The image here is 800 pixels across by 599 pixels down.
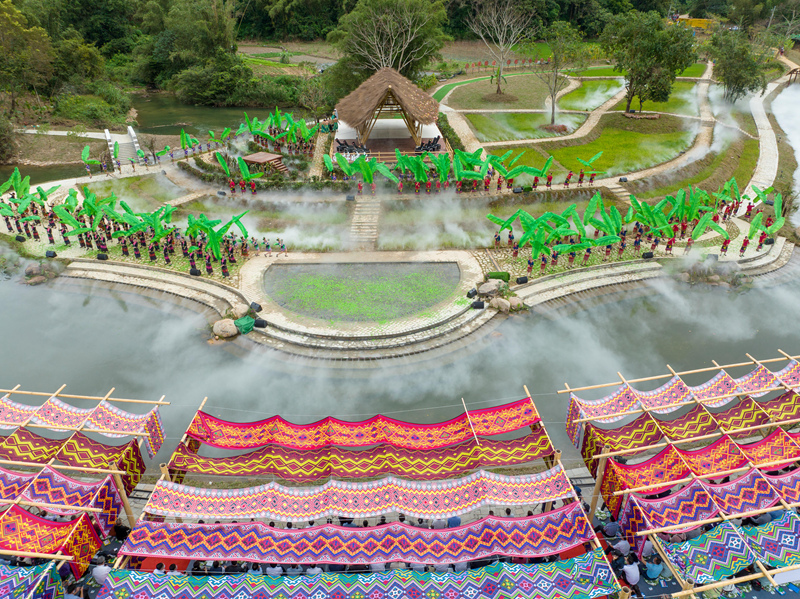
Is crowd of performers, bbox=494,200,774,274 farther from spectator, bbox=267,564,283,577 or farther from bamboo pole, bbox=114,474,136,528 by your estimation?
bamboo pole, bbox=114,474,136,528

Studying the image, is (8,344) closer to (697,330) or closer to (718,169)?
(697,330)

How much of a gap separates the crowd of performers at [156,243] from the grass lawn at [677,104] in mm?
46118

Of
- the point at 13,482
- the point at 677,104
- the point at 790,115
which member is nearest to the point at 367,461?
the point at 13,482

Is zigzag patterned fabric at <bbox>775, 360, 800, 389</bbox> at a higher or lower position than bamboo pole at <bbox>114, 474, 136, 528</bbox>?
higher

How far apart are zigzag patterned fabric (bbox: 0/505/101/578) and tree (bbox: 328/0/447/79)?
5355 cm

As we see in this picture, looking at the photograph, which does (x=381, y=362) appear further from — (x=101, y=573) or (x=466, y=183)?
(x=466, y=183)

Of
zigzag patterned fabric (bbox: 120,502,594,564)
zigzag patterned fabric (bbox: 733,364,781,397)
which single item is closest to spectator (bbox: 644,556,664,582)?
zigzag patterned fabric (bbox: 120,502,594,564)

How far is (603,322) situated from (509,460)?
14565 mm

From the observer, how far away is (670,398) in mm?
22219

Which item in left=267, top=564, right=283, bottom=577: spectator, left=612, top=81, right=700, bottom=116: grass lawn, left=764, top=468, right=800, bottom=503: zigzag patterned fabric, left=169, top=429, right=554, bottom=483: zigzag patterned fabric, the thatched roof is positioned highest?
the thatched roof

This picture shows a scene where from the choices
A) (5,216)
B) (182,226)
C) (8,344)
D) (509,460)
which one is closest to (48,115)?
(5,216)

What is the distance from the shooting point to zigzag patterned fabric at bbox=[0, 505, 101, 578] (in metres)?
16.4

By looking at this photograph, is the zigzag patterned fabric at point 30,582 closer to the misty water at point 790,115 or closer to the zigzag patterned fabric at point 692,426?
the zigzag patterned fabric at point 692,426

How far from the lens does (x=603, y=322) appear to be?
31.5 metres
